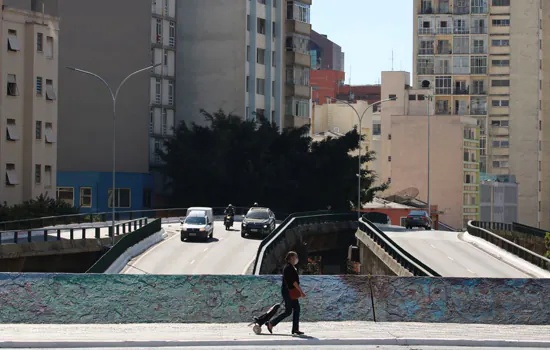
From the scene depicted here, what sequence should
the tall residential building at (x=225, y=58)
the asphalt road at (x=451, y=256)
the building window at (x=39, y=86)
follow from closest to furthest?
the asphalt road at (x=451, y=256), the building window at (x=39, y=86), the tall residential building at (x=225, y=58)

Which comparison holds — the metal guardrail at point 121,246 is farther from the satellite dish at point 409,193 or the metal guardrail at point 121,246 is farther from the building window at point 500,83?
the building window at point 500,83

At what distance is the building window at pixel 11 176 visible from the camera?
7481 centimetres

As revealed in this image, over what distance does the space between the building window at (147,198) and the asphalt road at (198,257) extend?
101ft

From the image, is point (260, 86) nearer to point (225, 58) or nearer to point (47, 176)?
point (225, 58)

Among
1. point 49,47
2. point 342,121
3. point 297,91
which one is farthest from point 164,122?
point 342,121

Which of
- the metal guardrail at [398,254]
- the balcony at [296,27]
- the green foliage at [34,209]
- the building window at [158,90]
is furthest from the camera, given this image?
the balcony at [296,27]

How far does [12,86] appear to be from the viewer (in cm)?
7594

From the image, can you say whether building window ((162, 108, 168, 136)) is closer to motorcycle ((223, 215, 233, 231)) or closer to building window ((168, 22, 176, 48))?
building window ((168, 22, 176, 48))

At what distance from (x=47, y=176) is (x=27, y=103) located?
5501 millimetres

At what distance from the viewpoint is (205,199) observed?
95375 mm

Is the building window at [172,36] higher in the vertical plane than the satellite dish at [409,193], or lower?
higher

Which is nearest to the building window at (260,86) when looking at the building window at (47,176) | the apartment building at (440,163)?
the apartment building at (440,163)

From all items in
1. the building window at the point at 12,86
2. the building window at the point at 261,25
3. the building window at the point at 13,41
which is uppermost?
the building window at the point at 261,25

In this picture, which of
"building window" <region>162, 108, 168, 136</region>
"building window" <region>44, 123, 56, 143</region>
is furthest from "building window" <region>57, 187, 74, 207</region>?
"building window" <region>162, 108, 168, 136</region>
